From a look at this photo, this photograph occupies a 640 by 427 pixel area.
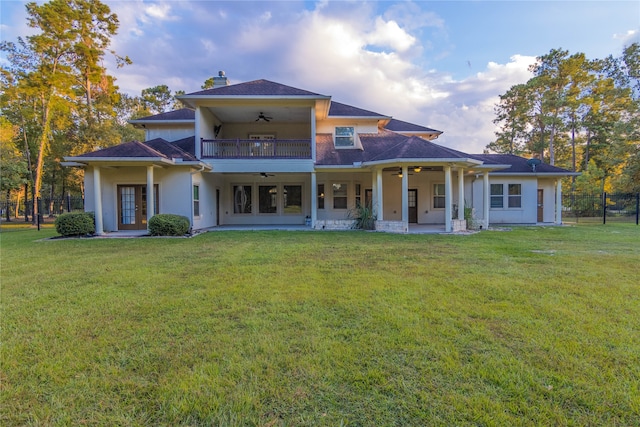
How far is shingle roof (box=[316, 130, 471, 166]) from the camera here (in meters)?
12.0

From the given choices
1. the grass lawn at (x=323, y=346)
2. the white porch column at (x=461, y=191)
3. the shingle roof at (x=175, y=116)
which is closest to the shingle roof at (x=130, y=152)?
the shingle roof at (x=175, y=116)

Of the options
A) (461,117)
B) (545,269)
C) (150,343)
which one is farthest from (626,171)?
(150,343)

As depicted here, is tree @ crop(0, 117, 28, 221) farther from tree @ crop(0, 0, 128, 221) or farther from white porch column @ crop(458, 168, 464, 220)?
white porch column @ crop(458, 168, 464, 220)

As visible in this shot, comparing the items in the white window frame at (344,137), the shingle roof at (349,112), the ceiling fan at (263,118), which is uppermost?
the shingle roof at (349,112)

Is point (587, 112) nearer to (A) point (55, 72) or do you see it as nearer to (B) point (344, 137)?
(B) point (344, 137)

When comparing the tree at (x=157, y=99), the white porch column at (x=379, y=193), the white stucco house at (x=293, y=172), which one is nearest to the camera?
the white stucco house at (x=293, y=172)

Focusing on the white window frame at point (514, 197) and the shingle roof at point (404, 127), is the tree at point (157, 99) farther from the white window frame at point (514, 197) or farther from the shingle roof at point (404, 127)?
the white window frame at point (514, 197)

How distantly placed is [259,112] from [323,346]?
544 inches

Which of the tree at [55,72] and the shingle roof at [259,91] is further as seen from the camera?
the tree at [55,72]

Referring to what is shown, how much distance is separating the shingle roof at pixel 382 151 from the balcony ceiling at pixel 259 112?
67.9 inches

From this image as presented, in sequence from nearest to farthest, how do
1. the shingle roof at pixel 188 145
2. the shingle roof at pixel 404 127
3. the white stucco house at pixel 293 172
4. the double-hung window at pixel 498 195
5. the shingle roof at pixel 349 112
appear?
the white stucco house at pixel 293 172
the shingle roof at pixel 188 145
the shingle roof at pixel 349 112
the double-hung window at pixel 498 195
the shingle roof at pixel 404 127

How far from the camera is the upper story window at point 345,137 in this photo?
1591 centimetres

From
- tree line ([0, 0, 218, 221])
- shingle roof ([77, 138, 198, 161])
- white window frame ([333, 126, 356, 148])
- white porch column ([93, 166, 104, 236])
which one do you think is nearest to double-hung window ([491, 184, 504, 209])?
white window frame ([333, 126, 356, 148])

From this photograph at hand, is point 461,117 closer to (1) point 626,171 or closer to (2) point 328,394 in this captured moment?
(1) point 626,171
